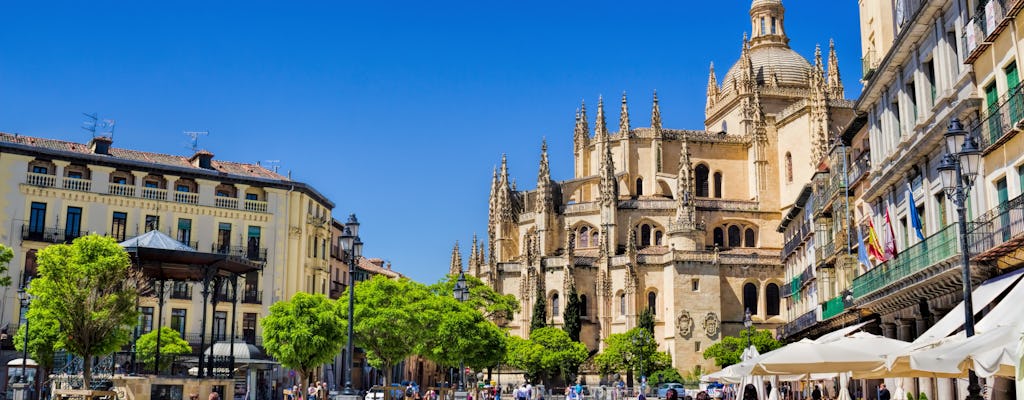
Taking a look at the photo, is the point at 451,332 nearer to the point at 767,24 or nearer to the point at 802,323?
the point at 802,323

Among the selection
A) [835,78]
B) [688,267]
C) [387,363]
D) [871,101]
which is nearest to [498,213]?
[688,267]

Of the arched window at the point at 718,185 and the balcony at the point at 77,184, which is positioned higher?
the arched window at the point at 718,185

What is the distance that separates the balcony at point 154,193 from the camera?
45.0 m

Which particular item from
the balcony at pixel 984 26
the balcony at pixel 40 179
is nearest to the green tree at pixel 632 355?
the balcony at pixel 40 179

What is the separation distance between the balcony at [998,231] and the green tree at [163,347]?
2844 cm

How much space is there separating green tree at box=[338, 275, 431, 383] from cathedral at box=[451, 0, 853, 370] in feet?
100

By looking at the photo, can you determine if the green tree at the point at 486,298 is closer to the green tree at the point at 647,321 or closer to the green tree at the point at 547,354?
the green tree at the point at 547,354

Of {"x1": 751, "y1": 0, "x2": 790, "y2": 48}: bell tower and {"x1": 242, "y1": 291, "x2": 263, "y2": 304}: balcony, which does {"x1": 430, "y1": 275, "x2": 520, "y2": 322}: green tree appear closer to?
{"x1": 242, "y1": 291, "x2": 263, "y2": 304}: balcony

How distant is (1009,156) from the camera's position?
17906 millimetres

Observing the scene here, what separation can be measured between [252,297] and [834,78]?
42.5m

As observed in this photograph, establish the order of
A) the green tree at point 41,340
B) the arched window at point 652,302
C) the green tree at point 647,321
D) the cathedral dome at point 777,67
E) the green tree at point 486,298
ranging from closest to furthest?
the green tree at point 41,340, the green tree at point 486,298, the green tree at point 647,321, the arched window at point 652,302, the cathedral dome at point 777,67

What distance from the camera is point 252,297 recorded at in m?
46.0

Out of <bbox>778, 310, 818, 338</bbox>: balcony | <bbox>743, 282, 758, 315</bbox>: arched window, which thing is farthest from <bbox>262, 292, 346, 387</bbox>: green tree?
<bbox>743, 282, 758, 315</bbox>: arched window

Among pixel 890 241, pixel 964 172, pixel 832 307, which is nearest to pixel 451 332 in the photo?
pixel 832 307
